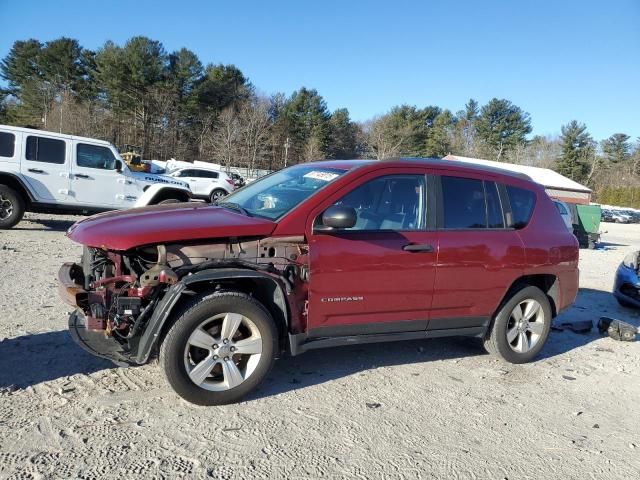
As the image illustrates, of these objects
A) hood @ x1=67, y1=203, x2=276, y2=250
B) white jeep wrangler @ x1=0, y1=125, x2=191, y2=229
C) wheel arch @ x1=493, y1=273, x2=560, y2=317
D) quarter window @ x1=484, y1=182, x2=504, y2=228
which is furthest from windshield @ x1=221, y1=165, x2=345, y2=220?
white jeep wrangler @ x1=0, y1=125, x2=191, y2=229

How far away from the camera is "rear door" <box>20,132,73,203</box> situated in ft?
32.3

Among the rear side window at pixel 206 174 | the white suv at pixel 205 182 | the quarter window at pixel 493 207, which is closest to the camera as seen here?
the quarter window at pixel 493 207

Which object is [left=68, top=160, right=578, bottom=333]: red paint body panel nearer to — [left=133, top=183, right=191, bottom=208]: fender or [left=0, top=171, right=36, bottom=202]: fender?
[left=133, top=183, right=191, bottom=208]: fender

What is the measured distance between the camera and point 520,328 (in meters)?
4.81

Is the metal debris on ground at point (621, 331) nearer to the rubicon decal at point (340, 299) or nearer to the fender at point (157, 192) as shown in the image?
the rubicon decal at point (340, 299)

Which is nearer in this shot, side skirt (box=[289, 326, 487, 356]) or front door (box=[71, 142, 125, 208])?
side skirt (box=[289, 326, 487, 356])

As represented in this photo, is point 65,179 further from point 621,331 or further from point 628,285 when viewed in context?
point 628,285

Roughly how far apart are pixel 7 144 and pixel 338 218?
355 inches

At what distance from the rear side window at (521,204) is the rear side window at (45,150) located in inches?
361

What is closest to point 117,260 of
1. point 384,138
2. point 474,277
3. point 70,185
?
point 474,277

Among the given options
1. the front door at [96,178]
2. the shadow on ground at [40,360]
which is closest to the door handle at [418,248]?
the shadow on ground at [40,360]

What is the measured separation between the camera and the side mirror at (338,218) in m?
3.48

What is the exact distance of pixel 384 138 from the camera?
70750 millimetres

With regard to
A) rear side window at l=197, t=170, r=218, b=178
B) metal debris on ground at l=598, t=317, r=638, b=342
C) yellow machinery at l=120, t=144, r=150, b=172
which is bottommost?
metal debris on ground at l=598, t=317, r=638, b=342
